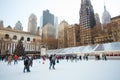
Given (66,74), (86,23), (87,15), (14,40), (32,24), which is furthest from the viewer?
(32,24)

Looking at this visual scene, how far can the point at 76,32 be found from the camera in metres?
102

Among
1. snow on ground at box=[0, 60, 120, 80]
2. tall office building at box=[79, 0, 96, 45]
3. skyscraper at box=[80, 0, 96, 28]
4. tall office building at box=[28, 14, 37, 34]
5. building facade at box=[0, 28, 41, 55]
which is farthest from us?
tall office building at box=[28, 14, 37, 34]

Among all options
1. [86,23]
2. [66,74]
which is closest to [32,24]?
[86,23]

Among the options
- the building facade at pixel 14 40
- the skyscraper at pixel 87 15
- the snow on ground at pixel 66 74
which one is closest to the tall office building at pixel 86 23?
the skyscraper at pixel 87 15

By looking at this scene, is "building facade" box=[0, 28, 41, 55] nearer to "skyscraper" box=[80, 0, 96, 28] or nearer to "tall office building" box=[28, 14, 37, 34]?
"skyscraper" box=[80, 0, 96, 28]

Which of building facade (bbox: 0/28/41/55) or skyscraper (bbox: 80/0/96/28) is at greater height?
skyscraper (bbox: 80/0/96/28)

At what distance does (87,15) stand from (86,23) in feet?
27.9

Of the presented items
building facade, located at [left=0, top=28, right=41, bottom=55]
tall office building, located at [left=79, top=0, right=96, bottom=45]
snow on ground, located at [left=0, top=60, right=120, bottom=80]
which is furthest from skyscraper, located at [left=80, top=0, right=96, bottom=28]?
snow on ground, located at [left=0, top=60, right=120, bottom=80]

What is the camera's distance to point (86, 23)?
102 metres

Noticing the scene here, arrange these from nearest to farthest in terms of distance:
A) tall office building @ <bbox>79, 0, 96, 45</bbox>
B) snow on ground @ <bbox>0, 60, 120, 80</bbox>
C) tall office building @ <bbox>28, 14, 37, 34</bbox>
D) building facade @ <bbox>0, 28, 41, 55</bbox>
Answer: snow on ground @ <bbox>0, 60, 120, 80</bbox> < building facade @ <bbox>0, 28, 41, 55</bbox> < tall office building @ <bbox>79, 0, 96, 45</bbox> < tall office building @ <bbox>28, 14, 37, 34</bbox>

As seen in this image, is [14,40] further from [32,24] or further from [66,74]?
[32,24]

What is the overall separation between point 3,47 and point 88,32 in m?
52.3

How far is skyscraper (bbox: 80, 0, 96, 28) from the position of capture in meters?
103

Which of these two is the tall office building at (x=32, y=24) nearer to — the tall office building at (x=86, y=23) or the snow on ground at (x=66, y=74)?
the tall office building at (x=86, y=23)
